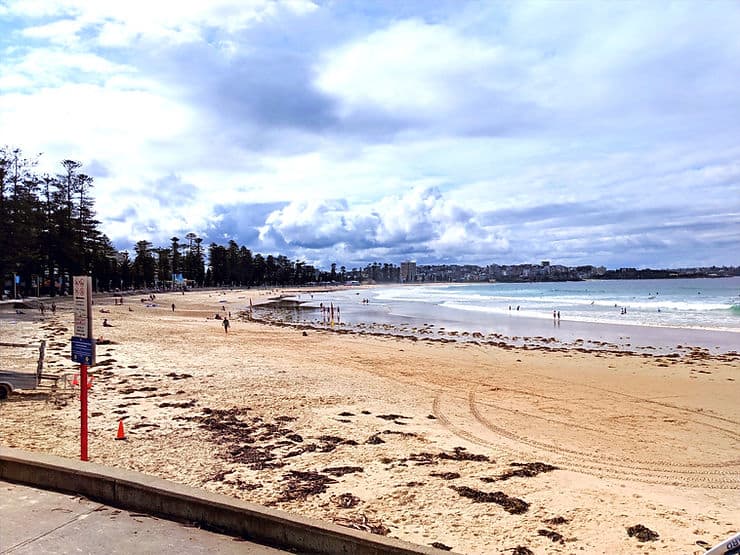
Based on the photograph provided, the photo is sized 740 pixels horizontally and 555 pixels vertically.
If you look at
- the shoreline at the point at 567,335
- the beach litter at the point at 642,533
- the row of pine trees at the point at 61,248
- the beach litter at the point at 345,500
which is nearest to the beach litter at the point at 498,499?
the beach litter at the point at 642,533

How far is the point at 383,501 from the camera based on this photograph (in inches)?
214

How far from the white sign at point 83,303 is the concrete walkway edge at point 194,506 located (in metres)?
1.28

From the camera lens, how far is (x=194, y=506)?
14.3 ft

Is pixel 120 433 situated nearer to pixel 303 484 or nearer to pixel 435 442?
pixel 303 484

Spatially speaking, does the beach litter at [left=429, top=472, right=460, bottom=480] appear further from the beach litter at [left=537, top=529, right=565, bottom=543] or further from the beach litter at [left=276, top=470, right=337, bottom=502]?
the beach litter at [left=537, top=529, right=565, bottom=543]

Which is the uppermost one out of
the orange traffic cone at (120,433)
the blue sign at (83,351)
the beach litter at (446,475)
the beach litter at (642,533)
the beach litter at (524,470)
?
the blue sign at (83,351)

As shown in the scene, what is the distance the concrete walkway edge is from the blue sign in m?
0.97

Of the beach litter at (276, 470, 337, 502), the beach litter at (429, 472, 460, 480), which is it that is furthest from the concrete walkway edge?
the beach litter at (429, 472, 460, 480)

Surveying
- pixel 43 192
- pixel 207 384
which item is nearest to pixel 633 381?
pixel 207 384

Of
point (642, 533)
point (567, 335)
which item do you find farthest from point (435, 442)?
point (567, 335)

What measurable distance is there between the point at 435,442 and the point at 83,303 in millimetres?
4980

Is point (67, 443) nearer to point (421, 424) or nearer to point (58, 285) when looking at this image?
point (421, 424)

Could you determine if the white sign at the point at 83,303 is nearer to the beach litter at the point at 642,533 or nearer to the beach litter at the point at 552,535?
the beach litter at the point at 552,535

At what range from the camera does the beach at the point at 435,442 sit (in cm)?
508
